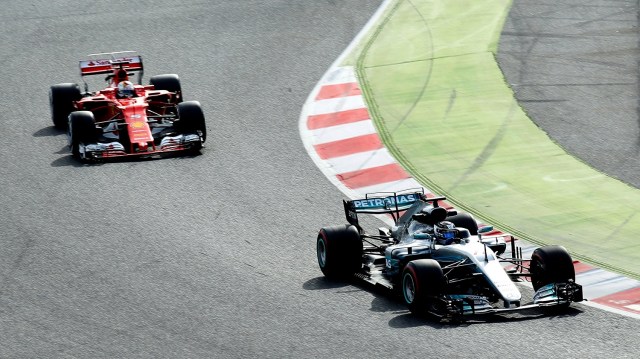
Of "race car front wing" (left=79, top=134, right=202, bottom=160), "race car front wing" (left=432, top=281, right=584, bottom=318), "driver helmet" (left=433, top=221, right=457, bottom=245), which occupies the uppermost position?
"race car front wing" (left=79, top=134, right=202, bottom=160)

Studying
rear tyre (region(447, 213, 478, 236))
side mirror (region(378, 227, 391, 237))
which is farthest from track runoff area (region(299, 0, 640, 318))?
side mirror (region(378, 227, 391, 237))

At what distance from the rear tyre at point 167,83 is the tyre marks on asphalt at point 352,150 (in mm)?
2202

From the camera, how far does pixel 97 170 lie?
17.6m

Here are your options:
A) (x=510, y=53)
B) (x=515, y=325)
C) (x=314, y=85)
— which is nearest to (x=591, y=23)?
(x=510, y=53)

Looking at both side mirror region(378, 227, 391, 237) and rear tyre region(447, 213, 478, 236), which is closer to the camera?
rear tyre region(447, 213, 478, 236)

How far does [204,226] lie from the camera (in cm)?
1541

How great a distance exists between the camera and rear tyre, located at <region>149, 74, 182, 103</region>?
803 inches

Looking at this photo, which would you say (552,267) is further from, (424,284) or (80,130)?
(80,130)

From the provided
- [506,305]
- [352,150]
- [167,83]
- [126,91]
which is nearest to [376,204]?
[506,305]

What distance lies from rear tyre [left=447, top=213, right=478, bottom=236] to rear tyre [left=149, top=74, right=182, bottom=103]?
7.68 metres

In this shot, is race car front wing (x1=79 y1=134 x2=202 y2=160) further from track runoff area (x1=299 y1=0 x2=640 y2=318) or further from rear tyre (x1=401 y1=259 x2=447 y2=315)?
rear tyre (x1=401 y1=259 x2=447 y2=315)

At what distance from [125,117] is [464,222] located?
A: 682cm

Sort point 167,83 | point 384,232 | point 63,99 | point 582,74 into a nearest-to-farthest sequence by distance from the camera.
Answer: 1. point 384,232
2. point 63,99
3. point 167,83
4. point 582,74

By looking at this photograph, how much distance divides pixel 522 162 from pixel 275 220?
160 inches
